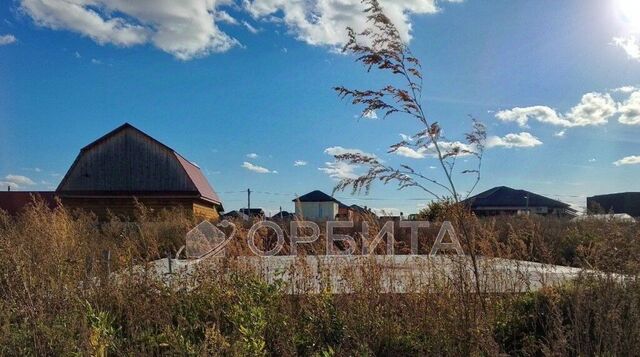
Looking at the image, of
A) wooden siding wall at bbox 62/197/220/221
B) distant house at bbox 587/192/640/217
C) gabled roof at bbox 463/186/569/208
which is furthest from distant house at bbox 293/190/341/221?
distant house at bbox 587/192/640/217

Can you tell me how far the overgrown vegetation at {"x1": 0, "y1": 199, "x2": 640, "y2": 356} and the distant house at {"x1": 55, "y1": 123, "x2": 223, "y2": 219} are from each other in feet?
70.2

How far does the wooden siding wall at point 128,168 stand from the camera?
85.0 ft

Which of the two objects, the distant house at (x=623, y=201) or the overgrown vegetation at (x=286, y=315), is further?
the distant house at (x=623, y=201)

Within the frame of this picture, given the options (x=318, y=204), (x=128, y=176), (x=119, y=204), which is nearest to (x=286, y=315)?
(x=119, y=204)

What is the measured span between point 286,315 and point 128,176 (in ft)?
80.3

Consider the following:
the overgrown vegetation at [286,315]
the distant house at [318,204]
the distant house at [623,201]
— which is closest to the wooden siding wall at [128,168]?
the distant house at [318,204]

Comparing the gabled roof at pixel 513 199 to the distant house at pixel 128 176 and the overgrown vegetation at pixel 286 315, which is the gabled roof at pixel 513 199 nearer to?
the distant house at pixel 128 176

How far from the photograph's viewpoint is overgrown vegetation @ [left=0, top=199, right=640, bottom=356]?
3.23 metres

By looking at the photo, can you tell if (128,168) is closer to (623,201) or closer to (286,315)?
(286,315)

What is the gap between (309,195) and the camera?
124 ft

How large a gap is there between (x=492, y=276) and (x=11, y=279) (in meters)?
4.03

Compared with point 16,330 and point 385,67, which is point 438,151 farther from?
point 16,330

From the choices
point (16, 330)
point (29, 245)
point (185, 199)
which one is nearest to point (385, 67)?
point (16, 330)

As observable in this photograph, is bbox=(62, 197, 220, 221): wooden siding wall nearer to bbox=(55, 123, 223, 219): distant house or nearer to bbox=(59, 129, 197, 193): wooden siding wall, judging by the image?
bbox=(55, 123, 223, 219): distant house
